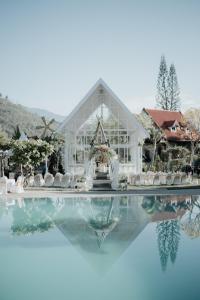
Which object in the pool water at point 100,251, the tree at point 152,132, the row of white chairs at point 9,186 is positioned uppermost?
the tree at point 152,132

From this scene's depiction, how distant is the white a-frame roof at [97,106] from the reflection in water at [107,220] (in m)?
9.57

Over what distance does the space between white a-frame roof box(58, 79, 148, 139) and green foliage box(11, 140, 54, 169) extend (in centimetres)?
406

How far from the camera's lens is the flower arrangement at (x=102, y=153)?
25.6m

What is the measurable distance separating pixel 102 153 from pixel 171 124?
17464 mm

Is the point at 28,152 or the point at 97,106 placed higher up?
the point at 97,106

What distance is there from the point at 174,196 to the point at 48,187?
8172mm

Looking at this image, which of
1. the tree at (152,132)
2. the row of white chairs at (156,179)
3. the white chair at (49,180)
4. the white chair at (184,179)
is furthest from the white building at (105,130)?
the tree at (152,132)

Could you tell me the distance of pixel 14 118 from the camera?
229ft

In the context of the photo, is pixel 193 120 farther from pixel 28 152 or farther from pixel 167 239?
pixel 167 239

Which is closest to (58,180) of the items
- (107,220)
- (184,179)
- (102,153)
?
(102,153)

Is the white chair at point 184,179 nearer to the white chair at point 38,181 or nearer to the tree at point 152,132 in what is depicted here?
the tree at point 152,132

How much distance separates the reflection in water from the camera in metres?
10.8

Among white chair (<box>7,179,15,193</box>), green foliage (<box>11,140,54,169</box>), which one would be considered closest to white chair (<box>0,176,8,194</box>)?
Answer: white chair (<box>7,179,15,193</box>)

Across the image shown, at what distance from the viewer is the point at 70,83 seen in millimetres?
28875
